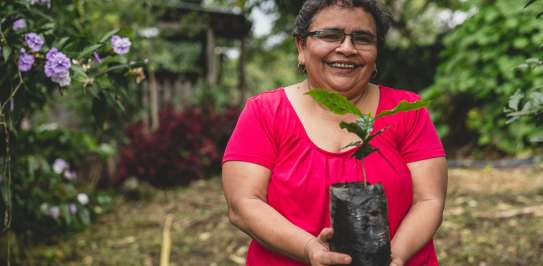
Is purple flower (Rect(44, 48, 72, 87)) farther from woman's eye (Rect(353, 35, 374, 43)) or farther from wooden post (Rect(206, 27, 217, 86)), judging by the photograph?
wooden post (Rect(206, 27, 217, 86))

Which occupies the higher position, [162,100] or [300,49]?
[300,49]

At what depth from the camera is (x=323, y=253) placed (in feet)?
4.72

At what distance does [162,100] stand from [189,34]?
1.34m

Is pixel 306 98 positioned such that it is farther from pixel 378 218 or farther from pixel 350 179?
pixel 378 218

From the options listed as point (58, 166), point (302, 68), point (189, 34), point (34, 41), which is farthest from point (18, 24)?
point (189, 34)

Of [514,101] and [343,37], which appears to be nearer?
[343,37]

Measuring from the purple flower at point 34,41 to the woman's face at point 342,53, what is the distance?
4.02 feet

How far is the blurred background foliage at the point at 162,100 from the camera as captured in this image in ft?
8.46

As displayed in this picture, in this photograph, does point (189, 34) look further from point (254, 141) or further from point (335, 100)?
point (335, 100)

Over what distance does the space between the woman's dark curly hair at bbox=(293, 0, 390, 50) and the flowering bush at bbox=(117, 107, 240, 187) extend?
581 centimetres

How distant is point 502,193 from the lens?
551cm

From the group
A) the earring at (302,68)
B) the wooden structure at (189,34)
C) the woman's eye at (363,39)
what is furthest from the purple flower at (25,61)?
the wooden structure at (189,34)

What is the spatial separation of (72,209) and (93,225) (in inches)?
67.5

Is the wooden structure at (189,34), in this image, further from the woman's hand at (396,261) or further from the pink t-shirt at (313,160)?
the woman's hand at (396,261)
